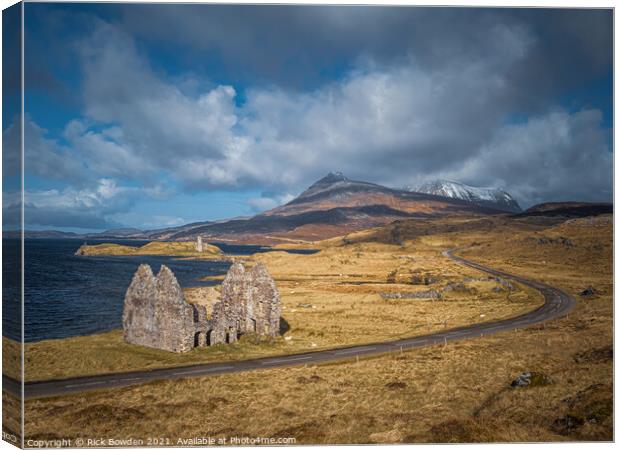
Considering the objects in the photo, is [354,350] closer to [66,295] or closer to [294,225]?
[66,295]

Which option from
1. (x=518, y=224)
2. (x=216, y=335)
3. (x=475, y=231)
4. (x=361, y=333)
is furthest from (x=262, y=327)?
(x=475, y=231)

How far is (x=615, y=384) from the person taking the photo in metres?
20.8

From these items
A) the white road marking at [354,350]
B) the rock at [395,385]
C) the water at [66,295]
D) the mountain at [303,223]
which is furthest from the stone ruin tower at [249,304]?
the mountain at [303,223]

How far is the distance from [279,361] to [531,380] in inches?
653

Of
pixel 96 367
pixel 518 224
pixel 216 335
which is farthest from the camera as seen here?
pixel 518 224

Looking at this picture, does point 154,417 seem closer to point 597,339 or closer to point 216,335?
point 216,335

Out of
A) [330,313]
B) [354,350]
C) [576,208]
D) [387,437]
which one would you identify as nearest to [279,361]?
[354,350]

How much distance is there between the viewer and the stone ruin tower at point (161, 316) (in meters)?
31.6

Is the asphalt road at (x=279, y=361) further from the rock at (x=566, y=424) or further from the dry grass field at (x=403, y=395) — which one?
the rock at (x=566, y=424)

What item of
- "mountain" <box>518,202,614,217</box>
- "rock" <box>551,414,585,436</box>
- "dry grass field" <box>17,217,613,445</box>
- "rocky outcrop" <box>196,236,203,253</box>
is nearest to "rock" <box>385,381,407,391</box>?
"dry grass field" <box>17,217,613,445</box>

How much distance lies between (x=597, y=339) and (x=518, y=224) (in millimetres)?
83369

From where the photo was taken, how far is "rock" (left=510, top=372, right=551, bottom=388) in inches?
918

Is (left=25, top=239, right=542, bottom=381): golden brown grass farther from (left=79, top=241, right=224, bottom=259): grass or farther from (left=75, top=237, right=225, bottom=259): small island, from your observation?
(left=79, top=241, right=224, bottom=259): grass

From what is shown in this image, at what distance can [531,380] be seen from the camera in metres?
23.6
